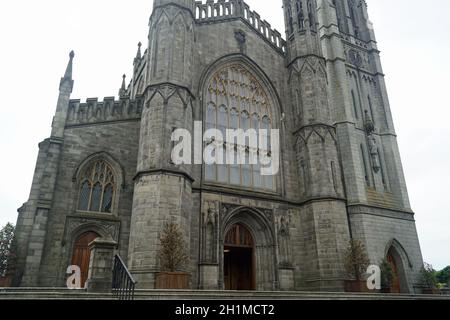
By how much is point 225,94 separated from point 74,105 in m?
7.54

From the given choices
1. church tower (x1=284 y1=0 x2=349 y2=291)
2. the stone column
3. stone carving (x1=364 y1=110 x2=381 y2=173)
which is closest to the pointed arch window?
the stone column

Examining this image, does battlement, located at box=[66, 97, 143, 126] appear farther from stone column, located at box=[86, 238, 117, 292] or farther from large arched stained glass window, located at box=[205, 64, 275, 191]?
stone column, located at box=[86, 238, 117, 292]

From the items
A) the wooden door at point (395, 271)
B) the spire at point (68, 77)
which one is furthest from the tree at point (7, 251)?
the wooden door at point (395, 271)

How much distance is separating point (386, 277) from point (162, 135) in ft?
43.5

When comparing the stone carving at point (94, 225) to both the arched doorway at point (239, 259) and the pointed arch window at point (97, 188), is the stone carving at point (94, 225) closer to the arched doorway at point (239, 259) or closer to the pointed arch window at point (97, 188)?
the pointed arch window at point (97, 188)

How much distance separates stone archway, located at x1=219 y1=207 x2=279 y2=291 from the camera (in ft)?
49.3

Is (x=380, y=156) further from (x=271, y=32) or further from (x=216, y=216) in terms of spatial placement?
(x=216, y=216)

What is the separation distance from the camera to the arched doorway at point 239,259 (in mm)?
15555

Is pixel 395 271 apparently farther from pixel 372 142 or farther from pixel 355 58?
pixel 355 58

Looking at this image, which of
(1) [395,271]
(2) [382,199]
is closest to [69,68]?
(2) [382,199]

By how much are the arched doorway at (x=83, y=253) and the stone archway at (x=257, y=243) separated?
568 cm

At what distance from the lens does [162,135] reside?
1365cm

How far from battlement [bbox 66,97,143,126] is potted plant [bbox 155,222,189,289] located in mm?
6818

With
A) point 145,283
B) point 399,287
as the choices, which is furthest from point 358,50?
point 145,283
